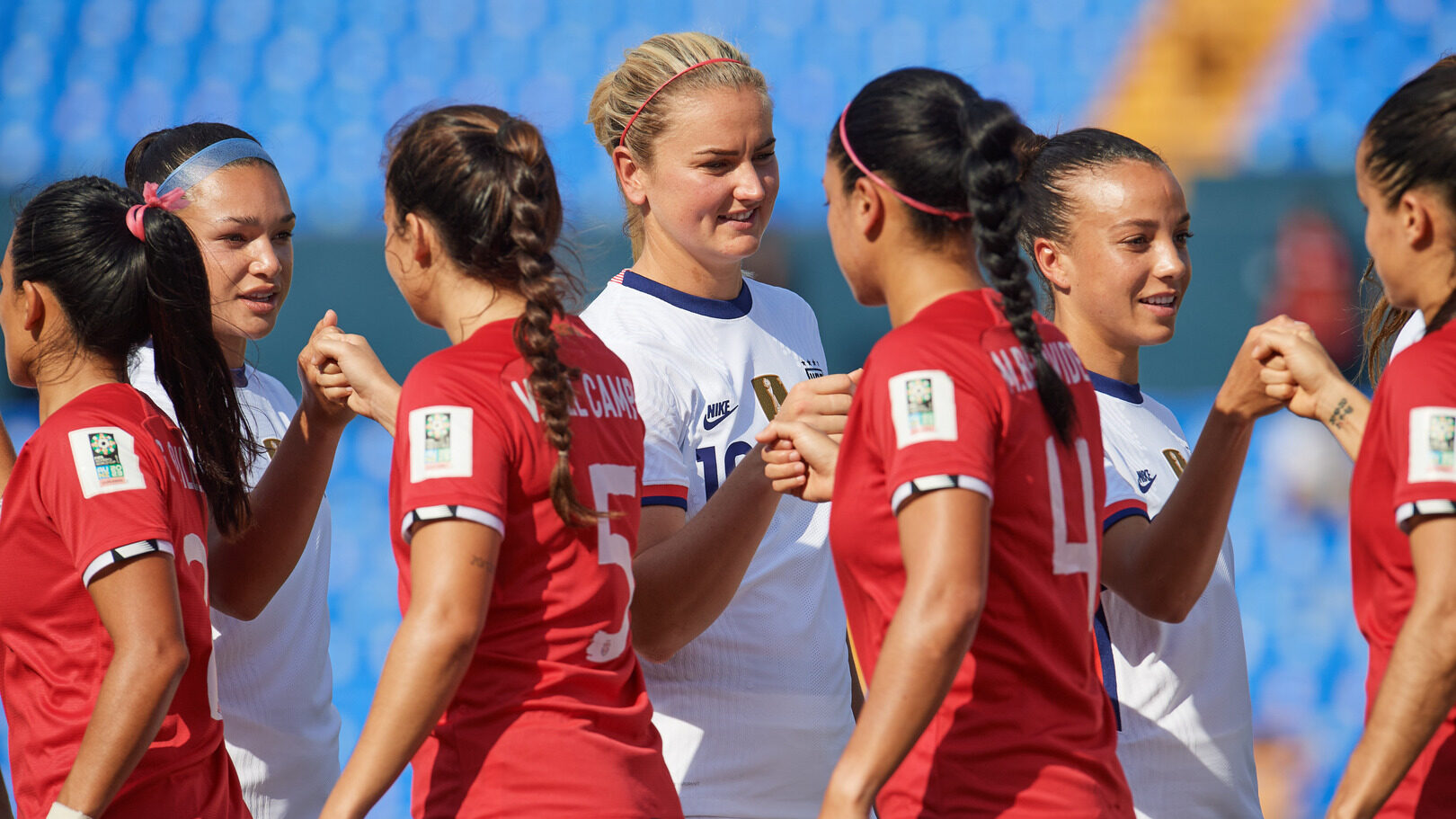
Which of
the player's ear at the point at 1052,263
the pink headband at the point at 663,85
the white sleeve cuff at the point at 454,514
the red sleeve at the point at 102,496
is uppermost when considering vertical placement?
the pink headband at the point at 663,85

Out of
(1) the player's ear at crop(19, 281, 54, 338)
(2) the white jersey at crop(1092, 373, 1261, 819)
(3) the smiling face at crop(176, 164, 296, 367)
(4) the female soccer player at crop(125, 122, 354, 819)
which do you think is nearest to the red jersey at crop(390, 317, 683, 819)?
(4) the female soccer player at crop(125, 122, 354, 819)

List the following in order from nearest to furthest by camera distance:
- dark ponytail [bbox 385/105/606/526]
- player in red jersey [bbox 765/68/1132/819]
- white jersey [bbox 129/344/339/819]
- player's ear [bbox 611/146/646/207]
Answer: player in red jersey [bbox 765/68/1132/819]
dark ponytail [bbox 385/105/606/526]
white jersey [bbox 129/344/339/819]
player's ear [bbox 611/146/646/207]

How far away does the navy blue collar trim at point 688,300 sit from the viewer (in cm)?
293

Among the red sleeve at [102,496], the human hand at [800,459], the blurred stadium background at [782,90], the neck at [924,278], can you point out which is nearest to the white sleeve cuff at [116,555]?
the red sleeve at [102,496]

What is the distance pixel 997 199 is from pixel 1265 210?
5.33 m

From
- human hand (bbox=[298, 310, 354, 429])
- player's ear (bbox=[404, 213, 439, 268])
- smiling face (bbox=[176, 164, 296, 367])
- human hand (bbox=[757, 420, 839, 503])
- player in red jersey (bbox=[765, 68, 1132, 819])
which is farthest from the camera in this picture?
smiling face (bbox=[176, 164, 296, 367])

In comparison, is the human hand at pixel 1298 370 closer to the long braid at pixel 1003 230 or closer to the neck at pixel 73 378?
the long braid at pixel 1003 230

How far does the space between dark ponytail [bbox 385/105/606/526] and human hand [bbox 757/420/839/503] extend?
0.39 metres

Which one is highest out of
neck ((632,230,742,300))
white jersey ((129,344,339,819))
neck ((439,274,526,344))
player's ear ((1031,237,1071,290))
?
player's ear ((1031,237,1071,290))

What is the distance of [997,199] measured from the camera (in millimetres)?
1981

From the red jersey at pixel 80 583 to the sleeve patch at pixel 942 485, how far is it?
1148 millimetres

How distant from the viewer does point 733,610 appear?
277 cm

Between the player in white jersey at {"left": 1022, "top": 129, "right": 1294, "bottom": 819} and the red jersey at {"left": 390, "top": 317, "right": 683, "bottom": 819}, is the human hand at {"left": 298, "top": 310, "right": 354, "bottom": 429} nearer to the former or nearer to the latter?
the red jersey at {"left": 390, "top": 317, "right": 683, "bottom": 819}

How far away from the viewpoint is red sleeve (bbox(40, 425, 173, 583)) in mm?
2107
